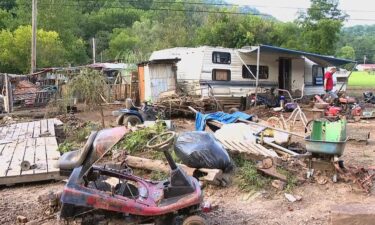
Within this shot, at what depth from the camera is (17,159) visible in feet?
27.4

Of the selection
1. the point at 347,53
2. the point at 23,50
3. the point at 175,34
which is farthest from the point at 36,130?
the point at 347,53

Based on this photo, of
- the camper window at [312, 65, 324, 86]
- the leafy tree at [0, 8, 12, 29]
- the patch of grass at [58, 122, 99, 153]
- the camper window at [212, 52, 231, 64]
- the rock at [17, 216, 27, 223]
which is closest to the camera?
the rock at [17, 216, 27, 223]

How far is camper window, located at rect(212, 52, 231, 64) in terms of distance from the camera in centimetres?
1811

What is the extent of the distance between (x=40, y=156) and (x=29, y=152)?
→ 0.51m

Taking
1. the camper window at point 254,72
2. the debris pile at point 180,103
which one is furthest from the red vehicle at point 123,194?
the camper window at point 254,72

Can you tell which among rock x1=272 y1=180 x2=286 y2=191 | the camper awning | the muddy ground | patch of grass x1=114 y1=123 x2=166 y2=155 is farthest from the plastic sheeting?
the camper awning

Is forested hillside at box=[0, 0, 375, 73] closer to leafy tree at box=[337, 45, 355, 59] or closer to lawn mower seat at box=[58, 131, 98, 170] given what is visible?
lawn mower seat at box=[58, 131, 98, 170]

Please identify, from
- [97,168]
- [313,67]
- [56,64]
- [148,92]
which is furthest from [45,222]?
[56,64]

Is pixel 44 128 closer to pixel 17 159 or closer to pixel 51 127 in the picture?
pixel 51 127

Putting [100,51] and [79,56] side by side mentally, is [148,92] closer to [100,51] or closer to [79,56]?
[79,56]

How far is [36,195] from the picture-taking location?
22.5 ft

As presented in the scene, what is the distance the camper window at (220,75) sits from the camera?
1816 centimetres

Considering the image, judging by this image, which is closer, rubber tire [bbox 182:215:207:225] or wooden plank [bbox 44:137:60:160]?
rubber tire [bbox 182:215:207:225]

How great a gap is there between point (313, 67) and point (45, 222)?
64.6ft
